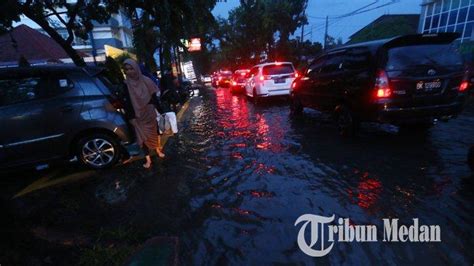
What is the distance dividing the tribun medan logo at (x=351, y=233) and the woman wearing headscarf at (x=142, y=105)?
3283mm

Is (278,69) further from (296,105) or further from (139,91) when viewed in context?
(139,91)

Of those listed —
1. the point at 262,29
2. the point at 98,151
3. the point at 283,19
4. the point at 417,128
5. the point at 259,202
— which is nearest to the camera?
the point at 259,202

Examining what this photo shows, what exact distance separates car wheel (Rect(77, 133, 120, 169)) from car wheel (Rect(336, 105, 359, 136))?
4738mm

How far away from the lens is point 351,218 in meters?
3.38

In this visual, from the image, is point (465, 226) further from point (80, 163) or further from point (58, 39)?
point (58, 39)

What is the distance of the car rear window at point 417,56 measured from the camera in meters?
5.22

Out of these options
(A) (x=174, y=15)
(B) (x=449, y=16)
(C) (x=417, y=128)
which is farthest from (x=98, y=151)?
(B) (x=449, y=16)

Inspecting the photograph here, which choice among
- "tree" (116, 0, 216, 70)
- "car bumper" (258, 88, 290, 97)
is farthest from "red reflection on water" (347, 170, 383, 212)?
"car bumper" (258, 88, 290, 97)

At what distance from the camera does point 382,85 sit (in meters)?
5.29

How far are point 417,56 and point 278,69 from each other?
25.2 feet

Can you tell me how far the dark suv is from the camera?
481 cm

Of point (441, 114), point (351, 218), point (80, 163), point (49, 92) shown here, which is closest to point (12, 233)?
point (80, 163)

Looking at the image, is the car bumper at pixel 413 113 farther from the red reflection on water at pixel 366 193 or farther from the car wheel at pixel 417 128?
the red reflection on water at pixel 366 193

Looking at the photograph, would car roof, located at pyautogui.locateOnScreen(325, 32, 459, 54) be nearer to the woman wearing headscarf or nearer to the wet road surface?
the wet road surface
